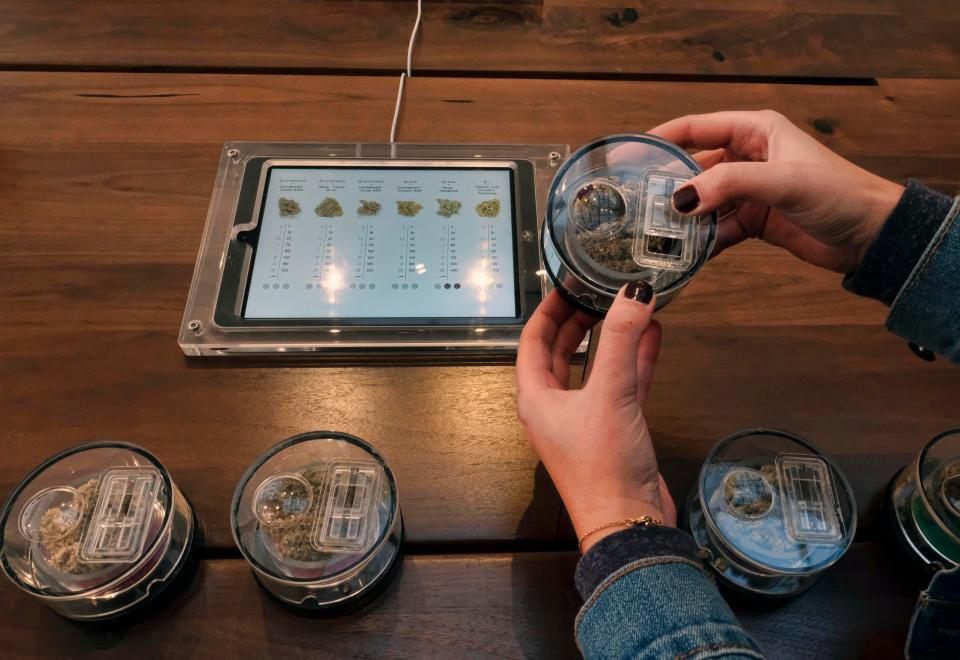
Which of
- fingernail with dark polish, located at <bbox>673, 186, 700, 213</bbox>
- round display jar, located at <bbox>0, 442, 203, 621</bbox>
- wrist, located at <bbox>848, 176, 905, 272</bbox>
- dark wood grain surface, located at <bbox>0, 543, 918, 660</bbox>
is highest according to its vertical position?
fingernail with dark polish, located at <bbox>673, 186, 700, 213</bbox>

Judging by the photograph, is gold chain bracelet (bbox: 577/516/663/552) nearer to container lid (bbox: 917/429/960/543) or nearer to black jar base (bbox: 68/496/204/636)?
container lid (bbox: 917/429/960/543)

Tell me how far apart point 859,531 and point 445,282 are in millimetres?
577

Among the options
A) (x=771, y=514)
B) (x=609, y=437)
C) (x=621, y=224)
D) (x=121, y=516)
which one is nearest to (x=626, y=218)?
(x=621, y=224)

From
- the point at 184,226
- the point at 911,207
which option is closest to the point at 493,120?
the point at 184,226

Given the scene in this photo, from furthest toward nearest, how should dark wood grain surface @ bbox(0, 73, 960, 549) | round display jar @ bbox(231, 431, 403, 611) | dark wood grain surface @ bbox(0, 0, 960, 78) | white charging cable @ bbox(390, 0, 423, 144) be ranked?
dark wood grain surface @ bbox(0, 0, 960, 78) → white charging cable @ bbox(390, 0, 423, 144) → dark wood grain surface @ bbox(0, 73, 960, 549) → round display jar @ bbox(231, 431, 403, 611)

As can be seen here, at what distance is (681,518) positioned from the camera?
2.43ft

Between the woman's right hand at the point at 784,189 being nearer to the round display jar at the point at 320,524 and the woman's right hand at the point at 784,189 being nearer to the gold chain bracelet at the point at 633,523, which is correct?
the gold chain bracelet at the point at 633,523

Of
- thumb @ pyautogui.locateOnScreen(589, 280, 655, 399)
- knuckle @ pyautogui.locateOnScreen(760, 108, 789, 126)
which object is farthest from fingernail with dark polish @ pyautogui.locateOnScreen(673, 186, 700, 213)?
knuckle @ pyautogui.locateOnScreen(760, 108, 789, 126)

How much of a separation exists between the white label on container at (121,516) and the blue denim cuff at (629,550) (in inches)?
17.0

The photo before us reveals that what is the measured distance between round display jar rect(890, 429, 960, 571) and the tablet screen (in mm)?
493

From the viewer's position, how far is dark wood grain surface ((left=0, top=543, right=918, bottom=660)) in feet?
2.21

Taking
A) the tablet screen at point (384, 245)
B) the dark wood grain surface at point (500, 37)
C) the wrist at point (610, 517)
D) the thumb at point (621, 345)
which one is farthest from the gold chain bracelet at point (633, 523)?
the dark wood grain surface at point (500, 37)

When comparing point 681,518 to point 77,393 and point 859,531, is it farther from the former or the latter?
point 77,393

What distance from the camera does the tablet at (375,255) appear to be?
2.83ft
